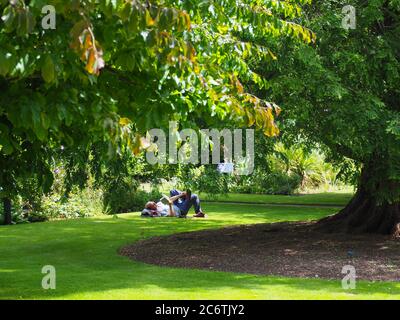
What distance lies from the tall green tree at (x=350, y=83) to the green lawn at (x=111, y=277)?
2.30 m

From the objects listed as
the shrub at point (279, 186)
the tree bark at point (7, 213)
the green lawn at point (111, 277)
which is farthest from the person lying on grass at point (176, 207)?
the shrub at point (279, 186)

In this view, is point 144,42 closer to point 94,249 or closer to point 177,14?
point 177,14

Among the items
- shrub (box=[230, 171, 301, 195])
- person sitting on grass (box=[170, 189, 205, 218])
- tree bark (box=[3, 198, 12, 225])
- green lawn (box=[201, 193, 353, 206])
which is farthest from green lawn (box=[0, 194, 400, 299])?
shrub (box=[230, 171, 301, 195])

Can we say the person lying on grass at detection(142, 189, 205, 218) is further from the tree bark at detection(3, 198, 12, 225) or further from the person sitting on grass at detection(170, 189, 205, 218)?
the tree bark at detection(3, 198, 12, 225)

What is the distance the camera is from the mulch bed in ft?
33.1

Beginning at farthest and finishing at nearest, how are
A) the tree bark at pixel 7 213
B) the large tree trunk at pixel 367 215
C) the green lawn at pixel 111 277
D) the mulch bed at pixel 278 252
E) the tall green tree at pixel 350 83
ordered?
the tree bark at pixel 7 213 → the large tree trunk at pixel 367 215 → the mulch bed at pixel 278 252 → the tall green tree at pixel 350 83 → the green lawn at pixel 111 277

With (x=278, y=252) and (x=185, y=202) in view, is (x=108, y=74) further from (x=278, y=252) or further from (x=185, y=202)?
(x=185, y=202)

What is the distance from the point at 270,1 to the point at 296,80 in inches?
80.5

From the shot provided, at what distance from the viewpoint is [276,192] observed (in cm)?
2922

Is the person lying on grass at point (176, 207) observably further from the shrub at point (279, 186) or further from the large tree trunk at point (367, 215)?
the shrub at point (279, 186)

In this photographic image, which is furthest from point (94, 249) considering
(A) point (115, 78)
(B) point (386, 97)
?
(A) point (115, 78)

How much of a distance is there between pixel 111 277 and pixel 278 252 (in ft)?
11.6

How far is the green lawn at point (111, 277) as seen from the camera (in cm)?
819

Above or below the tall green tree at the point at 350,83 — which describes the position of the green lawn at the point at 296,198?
below
